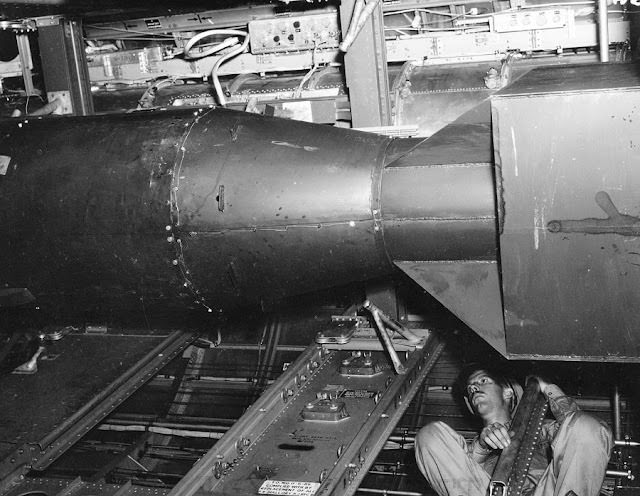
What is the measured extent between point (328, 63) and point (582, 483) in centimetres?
299

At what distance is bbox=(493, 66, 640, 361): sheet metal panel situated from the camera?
7.13ft

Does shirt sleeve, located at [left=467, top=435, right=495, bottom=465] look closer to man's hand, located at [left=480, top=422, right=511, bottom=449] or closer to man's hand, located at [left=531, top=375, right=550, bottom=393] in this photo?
man's hand, located at [left=480, top=422, right=511, bottom=449]

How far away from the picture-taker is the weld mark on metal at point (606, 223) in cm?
219

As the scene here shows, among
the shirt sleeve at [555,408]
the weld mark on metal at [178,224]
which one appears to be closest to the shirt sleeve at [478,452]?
the shirt sleeve at [555,408]

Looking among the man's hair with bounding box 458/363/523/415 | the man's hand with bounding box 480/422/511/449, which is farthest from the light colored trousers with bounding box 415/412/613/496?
the man's hair with bounding box 458/363/523/415

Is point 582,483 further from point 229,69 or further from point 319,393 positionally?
point 229,69

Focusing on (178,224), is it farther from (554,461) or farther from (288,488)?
(554,461)

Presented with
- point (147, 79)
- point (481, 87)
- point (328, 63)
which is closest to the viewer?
point (481, 87)

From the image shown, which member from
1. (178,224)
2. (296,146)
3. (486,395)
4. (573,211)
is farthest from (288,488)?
(573,211)

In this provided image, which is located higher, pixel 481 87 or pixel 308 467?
pixel 481 87

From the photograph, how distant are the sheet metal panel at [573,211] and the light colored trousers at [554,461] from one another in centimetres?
77

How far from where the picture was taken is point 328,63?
472cm

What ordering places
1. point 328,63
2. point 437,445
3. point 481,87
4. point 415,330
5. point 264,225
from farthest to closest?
point 328,63 < point 481,87 < point 415,330 < point 437,445 < point 264,225

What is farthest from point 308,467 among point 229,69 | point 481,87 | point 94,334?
point 229,69
